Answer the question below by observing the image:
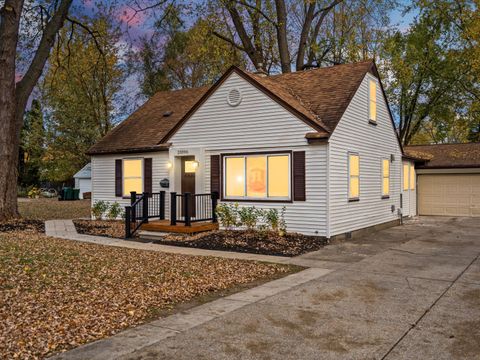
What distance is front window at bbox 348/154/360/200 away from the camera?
47.5 ft

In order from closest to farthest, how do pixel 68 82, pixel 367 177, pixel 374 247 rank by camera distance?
pixel 374 247, pixel 367 177, pixel 68 82

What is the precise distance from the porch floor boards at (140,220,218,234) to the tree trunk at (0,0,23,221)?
585 cm

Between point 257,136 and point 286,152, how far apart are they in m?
1.19

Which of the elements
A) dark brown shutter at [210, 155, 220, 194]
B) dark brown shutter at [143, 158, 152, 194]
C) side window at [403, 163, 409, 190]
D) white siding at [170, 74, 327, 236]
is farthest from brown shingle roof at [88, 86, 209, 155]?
side window at [403, 163, 409, 190]

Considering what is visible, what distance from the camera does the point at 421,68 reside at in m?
29.8

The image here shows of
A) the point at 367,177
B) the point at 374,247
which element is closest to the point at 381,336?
the point at 374,247

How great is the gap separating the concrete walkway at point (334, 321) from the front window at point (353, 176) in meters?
5.29

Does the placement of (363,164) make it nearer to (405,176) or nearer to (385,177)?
(385,177)

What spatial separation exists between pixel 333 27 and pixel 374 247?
22.4m

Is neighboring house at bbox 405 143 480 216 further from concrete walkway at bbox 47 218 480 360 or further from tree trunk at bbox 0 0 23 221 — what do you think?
tree trunk at bbox 0 0 23 221

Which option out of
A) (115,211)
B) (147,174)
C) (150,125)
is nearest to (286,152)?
(147,174)

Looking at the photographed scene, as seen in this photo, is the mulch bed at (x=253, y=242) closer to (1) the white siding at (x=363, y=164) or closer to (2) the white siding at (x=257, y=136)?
(2) the white siding at (x=257, y=136)

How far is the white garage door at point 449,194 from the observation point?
2216 cm

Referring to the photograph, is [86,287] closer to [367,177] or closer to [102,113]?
[367,177]
